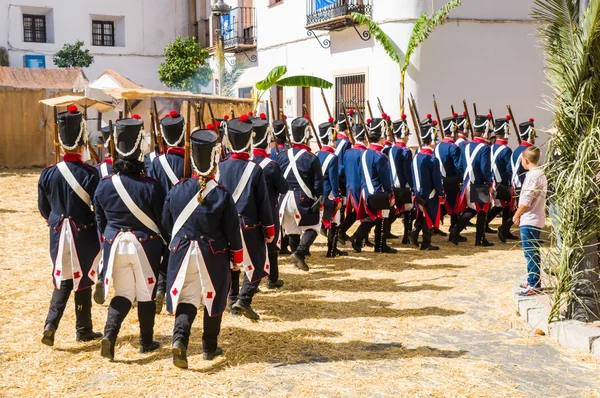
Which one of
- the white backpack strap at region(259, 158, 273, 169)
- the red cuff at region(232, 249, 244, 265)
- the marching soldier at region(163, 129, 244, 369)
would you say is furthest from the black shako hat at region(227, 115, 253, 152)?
the red cuff at region(232, 249, 244, 265)

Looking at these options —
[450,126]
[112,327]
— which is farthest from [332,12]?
[112,327]

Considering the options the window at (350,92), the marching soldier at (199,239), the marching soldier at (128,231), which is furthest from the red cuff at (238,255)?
the window at (350,92)

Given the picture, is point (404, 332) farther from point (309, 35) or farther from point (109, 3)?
point (109, 3)

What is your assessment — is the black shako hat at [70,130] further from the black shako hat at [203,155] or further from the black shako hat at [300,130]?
the black shako hat at [300,130]

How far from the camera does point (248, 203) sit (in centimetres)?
682

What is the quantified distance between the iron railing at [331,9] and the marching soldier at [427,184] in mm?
7206

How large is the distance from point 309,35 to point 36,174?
8.50 metres

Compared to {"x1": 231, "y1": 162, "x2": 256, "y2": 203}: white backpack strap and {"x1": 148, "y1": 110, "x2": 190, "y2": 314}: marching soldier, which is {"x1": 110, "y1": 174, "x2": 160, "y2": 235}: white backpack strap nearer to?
{"x1": 148, "y1": 110, "x2": 190, "y2": 314}: marching soldier

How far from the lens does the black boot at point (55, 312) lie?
5918mm

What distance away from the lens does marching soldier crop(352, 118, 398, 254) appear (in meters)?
9.83

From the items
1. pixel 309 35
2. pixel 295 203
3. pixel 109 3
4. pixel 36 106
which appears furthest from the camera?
pixel 109 3

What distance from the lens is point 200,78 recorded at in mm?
27328

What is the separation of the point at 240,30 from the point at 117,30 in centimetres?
898

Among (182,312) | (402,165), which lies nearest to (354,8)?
(402,165)
